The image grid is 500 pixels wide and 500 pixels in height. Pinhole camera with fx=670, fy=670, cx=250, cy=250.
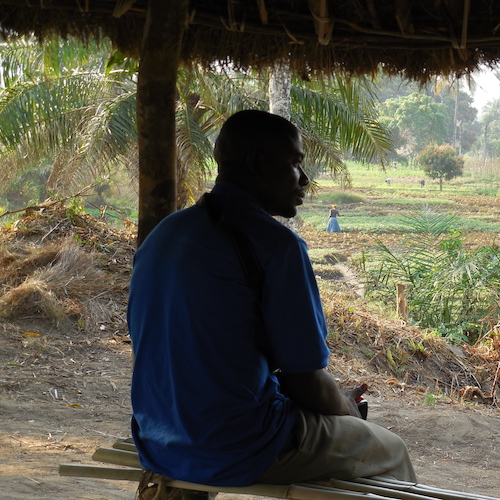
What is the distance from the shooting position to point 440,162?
33.4 meters

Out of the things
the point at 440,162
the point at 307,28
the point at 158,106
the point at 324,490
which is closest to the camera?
the point at 324,490

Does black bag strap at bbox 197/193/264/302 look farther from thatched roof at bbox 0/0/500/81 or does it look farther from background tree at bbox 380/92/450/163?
background tree at bbox 380/92/450/163

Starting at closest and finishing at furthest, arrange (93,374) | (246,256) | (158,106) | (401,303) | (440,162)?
(246,256), (158,106), (93,374), (401,303), (440,162)

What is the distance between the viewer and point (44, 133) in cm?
941

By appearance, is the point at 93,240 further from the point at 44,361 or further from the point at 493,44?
the point at 493,44

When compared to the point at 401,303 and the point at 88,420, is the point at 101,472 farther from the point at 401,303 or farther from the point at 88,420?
the point at 401,303

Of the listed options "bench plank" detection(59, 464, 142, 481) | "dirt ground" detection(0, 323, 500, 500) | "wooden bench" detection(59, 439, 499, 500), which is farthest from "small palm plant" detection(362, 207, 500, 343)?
"bench plank" detection(59, 464, 142, 481)

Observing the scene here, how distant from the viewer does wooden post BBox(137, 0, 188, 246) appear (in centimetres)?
257

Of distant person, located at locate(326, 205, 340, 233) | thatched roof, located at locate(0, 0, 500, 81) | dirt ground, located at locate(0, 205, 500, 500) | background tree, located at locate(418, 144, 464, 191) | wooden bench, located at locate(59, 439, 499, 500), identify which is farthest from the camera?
background tree, located at locate(418, 144, 464, 191)

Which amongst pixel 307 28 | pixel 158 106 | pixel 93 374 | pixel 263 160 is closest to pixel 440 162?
pixel 93 374

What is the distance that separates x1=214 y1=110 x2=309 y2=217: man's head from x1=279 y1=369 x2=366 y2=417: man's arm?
0.49 meters

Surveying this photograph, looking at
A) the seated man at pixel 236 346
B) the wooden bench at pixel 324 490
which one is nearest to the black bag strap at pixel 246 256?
the seated man at pixel 236 346

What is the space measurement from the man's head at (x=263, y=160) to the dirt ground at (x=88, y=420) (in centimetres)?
188

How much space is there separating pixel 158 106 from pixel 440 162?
107 feet
